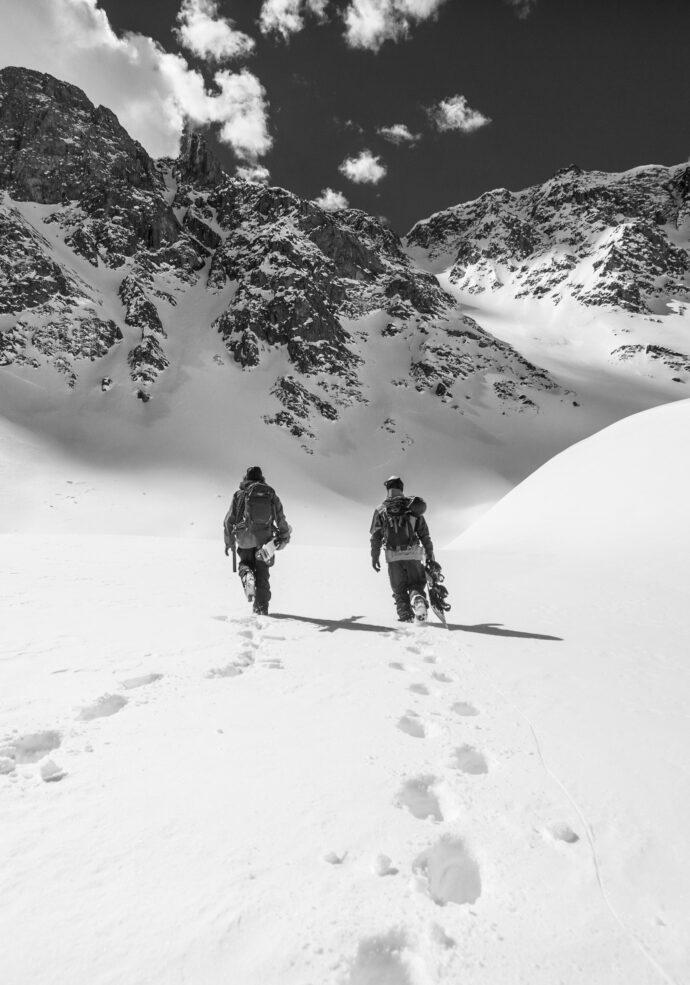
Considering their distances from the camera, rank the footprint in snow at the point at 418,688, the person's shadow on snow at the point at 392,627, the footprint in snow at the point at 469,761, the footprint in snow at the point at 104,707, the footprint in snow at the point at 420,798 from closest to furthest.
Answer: the footprint in snow at the point at 420,798
the footprint in snow at the point at 469,761
the footprint in snow at the point at 104,707
the footprint in snow at the point at 418,688
the person's shadow on snow at the point at 392,627

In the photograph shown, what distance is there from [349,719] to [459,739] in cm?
68

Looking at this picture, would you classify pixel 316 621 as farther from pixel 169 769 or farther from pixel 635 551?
pixel 635 551

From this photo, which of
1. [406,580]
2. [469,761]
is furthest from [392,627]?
[469,761]

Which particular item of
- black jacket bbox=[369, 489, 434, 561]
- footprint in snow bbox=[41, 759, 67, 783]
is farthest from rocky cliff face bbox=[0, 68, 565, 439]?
footprint in snow bbox=[41, 759, 67, 783]

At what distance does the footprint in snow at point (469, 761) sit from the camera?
2.67 m

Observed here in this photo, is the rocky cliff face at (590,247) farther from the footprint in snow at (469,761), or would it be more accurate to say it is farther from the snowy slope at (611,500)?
the footprint in snow at (469,761)

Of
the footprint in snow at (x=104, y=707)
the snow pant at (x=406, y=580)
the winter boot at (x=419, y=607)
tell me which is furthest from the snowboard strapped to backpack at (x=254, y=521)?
the footprint in snow at (x=104, y=707)

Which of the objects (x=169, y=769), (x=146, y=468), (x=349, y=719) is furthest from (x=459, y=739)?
(x=146, y=468)

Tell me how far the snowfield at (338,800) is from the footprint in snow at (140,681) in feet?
0.07

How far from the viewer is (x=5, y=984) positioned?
1.32 metres

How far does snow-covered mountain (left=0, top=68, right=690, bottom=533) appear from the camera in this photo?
65.5m

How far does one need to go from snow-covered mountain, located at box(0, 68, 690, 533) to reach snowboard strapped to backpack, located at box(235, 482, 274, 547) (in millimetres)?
48405

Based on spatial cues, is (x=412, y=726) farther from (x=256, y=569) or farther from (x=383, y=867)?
(x=256, y=569)

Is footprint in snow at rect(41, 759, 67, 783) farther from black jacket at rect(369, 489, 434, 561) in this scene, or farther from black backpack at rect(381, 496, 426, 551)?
black backpack at rect(381, 496, 426, 551)
